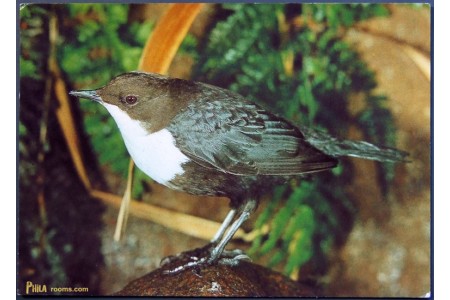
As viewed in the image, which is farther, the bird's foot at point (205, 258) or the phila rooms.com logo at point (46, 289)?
the phila rooms.com logo at point (46, 289)

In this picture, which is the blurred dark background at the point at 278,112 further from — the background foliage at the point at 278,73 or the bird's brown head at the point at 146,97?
the bird's brown head at the point at 146,97

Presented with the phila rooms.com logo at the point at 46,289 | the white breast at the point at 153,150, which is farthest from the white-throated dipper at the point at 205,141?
the phila rooms.com logo at the point at 46,289

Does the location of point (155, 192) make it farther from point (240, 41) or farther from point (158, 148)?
point (240, 41)

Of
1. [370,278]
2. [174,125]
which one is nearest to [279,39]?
[174,125]

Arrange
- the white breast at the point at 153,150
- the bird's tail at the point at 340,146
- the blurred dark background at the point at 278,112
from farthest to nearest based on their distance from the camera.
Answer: the blurred dark background at the point at 278,112 → the bird's tail at the point at 340,146 → the white breast at the point at 153,150

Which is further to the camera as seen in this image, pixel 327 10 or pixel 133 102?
pixel 327 10

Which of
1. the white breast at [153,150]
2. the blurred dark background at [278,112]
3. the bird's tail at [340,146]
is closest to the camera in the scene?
the white breast at [153,150]

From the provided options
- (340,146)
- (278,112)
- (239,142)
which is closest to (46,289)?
(239,142)

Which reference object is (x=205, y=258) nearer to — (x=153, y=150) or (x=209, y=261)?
(x=209, y=261)
